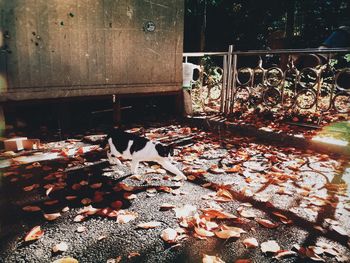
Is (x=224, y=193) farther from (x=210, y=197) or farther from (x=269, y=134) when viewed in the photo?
(x=269, y=134)

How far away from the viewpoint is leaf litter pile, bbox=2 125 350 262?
96.0 inches

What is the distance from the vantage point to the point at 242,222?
8.97 ft

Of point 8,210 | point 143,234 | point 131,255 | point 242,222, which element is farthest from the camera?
point 8,210

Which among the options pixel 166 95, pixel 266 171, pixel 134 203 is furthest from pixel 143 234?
pixel 166 95

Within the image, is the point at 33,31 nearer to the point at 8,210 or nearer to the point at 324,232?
the point at 8,210

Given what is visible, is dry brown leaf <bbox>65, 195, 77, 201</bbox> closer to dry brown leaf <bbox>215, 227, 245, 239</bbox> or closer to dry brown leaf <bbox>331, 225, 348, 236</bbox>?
dry brown leaf <bbox>215, 227, 245, 239</bbox>

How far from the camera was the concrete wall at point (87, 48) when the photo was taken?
5242 mm

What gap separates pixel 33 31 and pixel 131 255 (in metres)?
4.84

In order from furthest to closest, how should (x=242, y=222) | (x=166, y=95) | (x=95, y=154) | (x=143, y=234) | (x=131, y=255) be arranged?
1. (x=166, y=95)
2. (x=95, y=154)
3. (x=242, y=222)
4. (x=143, y=234)
5. (x=131, y=255)

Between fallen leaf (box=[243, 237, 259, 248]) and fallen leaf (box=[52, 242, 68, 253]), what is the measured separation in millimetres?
1510

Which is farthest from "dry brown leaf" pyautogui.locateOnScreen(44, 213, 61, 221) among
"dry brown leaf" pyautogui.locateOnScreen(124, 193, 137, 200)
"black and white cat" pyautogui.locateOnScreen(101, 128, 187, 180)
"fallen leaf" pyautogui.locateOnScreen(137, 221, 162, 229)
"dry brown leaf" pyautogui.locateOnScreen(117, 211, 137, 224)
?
"black and white cat" pyautogui.locateOnScreen(101, 128, 187, 180)

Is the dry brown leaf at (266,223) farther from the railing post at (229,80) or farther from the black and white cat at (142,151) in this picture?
the railing post at (229,80)

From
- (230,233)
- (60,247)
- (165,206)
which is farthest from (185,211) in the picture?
(60,247)

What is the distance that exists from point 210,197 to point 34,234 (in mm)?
1830
